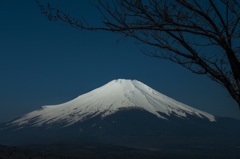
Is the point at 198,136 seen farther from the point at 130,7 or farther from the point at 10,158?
the point at 130,7

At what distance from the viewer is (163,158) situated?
79812 mm

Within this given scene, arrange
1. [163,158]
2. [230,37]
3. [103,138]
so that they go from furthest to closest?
[103,138], [163,158], [230,37]

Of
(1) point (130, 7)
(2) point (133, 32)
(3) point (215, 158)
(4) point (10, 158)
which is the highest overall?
(1) point (130, 7)

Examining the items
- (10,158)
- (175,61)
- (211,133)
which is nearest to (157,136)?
(211,133)

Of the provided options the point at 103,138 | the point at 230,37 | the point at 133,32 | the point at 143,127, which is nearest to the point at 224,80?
the point at 230,37

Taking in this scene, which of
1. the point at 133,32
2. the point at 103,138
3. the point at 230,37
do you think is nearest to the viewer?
the point at 230,37

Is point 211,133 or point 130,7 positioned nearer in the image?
point 130,7

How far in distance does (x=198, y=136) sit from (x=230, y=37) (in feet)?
583

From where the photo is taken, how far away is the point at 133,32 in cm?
584

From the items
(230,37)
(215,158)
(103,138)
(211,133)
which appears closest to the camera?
(230,37)

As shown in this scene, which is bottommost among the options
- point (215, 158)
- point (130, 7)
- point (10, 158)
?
point (215, 158)

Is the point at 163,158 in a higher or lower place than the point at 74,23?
lower

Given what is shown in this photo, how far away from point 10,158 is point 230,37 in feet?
106

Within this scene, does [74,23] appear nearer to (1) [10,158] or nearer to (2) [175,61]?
(2) [175,61]
